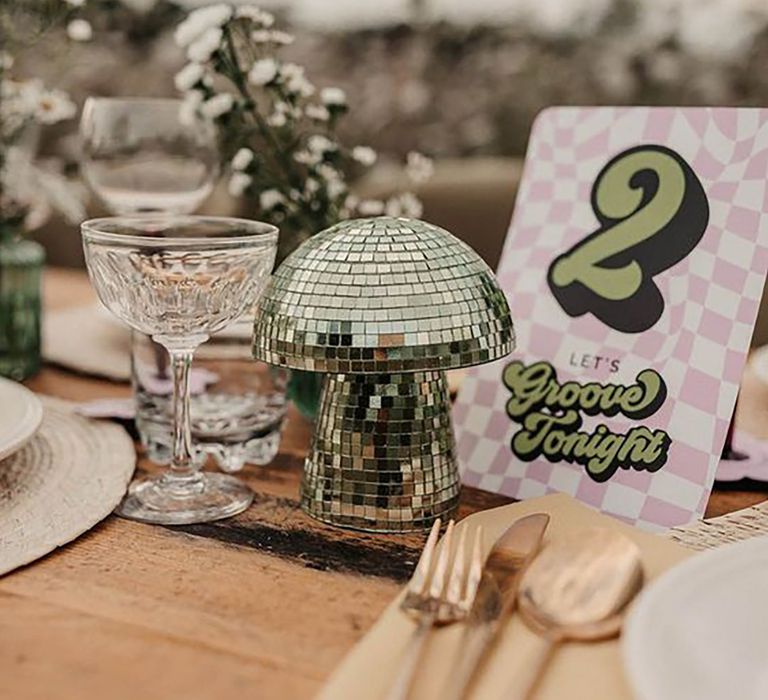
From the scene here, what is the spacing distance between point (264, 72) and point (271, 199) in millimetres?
107

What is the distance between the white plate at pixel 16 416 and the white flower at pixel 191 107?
31cm

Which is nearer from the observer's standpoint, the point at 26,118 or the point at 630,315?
the point at 630,315

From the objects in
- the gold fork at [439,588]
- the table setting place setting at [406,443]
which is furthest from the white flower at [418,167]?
the gold fork at [439,588]

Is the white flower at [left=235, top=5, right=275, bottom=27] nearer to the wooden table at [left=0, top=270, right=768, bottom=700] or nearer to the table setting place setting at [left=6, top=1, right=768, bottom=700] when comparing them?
the table setting place setting at [left=6, top=1, right=768, bottom=700]

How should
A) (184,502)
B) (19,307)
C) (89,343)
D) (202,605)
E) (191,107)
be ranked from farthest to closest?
(89,343) → (19,307) → (191,107) → (184,502) → (202,605)

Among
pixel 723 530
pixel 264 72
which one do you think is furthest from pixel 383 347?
pixel 264 72

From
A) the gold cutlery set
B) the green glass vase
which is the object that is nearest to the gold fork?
the gold cutlery set

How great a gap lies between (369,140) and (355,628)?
2421 mm

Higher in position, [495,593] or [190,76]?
[190,76]

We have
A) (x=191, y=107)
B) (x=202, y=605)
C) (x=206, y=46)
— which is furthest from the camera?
(x=191, y=107)

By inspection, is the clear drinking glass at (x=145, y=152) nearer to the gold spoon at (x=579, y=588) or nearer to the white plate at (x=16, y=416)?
the white plate at (x=16, y=416)

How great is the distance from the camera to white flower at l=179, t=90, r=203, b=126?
935 millimetres

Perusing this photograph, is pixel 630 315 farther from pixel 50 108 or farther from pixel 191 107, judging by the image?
pixel 50 108

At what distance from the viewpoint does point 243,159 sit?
895 millimetres
